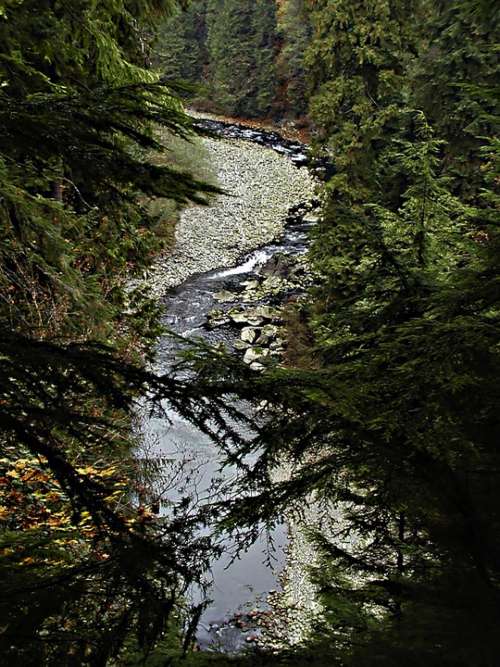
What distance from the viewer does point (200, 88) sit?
5.78 ft

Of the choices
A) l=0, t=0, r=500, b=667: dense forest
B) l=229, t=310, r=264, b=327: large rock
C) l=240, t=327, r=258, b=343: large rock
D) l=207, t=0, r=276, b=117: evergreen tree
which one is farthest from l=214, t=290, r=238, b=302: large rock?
l=207, t=0, r=276, b=117: evergreen tree

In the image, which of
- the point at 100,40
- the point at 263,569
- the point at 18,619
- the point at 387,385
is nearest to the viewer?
the point at 18,619

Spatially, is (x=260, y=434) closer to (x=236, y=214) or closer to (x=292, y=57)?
(x=236, y=214)

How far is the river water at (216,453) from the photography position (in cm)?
779

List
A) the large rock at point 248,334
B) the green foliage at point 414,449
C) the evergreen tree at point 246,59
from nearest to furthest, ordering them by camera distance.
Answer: the green foliage at point 414,449
the large rock at point 248,334
the evergreen tree at point 246,59

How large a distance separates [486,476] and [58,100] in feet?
6.35

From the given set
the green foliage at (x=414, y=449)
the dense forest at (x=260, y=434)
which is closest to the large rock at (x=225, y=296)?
the dense forest at (x=260, y=434)

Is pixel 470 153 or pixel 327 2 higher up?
pixel 327 2

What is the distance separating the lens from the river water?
7.79 m

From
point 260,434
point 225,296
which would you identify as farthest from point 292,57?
point 260,434

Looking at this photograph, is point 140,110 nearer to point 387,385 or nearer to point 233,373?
point 233,373

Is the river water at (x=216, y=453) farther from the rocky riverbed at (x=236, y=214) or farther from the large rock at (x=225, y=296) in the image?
the rocky riverbed at (x=236, y=214)

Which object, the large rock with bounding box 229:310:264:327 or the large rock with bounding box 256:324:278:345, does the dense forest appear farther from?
the large rock with bounding box 229:310:264:327

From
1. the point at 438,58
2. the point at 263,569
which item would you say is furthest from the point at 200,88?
the point at 438,58
